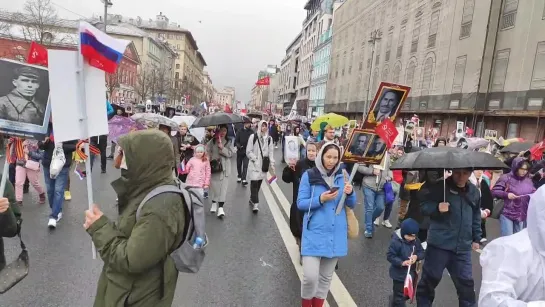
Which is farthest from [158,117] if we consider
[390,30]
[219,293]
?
[390,30]

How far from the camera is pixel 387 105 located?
3.96m

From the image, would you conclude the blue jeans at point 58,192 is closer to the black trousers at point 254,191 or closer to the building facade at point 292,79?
the black trousers at point 254,191

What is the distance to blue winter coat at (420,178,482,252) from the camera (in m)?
3.78

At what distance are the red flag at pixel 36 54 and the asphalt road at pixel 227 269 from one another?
2293 millimetres

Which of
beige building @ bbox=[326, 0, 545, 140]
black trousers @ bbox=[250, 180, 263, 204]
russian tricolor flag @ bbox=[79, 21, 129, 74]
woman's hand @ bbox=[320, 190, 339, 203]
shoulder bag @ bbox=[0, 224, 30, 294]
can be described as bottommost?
black trousers @ bbox=[250, 180, 263, 204]

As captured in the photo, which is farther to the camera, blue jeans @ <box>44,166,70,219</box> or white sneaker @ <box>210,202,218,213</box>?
white sneaker @ <box>210,202,218,213</box>

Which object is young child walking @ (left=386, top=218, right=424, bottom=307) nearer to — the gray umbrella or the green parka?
the green parka

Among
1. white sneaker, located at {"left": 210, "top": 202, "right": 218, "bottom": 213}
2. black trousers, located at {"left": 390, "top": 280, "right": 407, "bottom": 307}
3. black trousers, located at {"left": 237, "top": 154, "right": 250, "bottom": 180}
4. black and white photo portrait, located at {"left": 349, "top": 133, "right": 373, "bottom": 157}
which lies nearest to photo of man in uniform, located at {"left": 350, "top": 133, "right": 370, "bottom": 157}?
black and white photo portrait, located at {"left": 349, "top": 133, "right": 373, "bottom": 157}

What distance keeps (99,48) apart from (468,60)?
25.4 meters

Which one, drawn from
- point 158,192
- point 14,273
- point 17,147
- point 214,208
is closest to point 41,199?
point 17,147

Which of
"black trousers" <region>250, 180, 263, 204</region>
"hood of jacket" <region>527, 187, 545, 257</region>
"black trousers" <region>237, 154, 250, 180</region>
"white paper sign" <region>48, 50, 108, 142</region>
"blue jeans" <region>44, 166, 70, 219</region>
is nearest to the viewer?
"hood of jacket" <region>527, 187, 545, 257</region>

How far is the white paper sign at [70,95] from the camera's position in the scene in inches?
98.0

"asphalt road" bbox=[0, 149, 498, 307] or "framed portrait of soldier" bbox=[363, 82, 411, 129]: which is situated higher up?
"framed portrait of soldier" bbox=[363, 82, 411, 129]

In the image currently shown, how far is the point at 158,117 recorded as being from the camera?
303 inches
